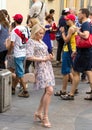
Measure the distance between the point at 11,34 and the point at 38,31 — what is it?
2.15 metres

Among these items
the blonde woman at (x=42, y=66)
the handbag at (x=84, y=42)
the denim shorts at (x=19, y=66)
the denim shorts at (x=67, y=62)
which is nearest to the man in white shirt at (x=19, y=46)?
the denim shorts at (x=19, y=66)

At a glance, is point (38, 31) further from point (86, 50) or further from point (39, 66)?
point (86, 50)

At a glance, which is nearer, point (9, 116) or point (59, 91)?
point (9, 116)

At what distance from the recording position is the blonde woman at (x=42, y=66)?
7.88m

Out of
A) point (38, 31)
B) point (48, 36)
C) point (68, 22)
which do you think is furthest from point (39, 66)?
point (48, 36)

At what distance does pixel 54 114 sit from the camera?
884cm

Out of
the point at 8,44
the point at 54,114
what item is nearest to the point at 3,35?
the point at 8,44

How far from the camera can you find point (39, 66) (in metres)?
8.00

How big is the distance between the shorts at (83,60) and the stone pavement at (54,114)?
28.0 inches

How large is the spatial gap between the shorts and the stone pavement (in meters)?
0.71

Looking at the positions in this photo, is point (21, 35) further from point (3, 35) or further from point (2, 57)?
point (2, 57)

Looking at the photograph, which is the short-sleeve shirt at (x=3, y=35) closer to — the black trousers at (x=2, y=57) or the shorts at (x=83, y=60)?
the black trousers at (x=2, y=57)

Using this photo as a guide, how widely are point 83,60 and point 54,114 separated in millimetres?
1751

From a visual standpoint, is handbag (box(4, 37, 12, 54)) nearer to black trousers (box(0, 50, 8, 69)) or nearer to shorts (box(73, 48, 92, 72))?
black trousers (box(0, 50, 8, 69))
